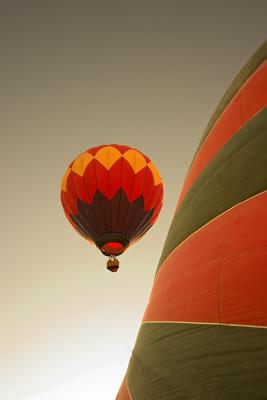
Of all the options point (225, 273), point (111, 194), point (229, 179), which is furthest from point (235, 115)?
point (111, 194)

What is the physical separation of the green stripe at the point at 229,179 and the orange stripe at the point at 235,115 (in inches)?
3.5

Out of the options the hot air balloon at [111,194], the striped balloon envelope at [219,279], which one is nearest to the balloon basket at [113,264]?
the hot air balloon at [111,194]

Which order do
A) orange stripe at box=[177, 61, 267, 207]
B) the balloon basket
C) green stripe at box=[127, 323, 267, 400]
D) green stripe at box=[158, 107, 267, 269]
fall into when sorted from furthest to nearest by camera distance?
the balloon basket → orange stripe at box=[177, 61, 267, 207] → green stripe at box=[158, 107, 267, 269] → green stripe at box=[127, 323, 267, 400]

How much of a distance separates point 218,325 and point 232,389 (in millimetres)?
306

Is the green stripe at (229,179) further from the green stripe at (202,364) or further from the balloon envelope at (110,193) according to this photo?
the balloon envelope at (110,193)

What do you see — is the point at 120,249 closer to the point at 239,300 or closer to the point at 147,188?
the point at 147,188

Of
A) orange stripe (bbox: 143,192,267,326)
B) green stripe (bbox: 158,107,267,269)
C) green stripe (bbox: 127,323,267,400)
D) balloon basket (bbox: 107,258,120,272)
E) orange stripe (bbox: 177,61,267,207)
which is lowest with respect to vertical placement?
green stripe (bbox: 127,323,267,400)

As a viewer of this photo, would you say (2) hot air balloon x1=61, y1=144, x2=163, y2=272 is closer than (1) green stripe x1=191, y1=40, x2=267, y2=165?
No

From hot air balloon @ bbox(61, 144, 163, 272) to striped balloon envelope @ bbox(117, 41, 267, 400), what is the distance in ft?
18.9

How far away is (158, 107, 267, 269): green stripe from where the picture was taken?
1874mm

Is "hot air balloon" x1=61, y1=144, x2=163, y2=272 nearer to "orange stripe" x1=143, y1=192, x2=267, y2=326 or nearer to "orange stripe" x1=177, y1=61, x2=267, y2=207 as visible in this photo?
"orange stripe" x1=177, y1=61, x2=267, y2=207

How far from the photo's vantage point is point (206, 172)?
244 centimetres

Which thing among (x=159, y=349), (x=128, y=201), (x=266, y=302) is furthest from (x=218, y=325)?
(x=128, y=201)

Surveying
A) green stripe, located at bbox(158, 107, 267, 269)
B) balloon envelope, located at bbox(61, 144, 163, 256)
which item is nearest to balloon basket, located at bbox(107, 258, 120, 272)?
balloon envelope, located at bbox(61, 144, 163, 256)
